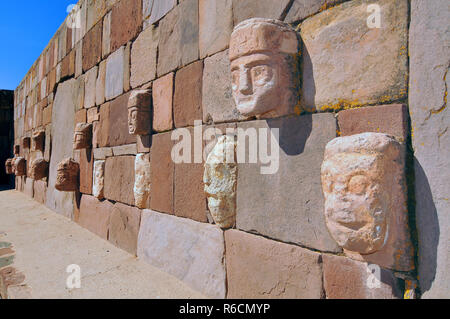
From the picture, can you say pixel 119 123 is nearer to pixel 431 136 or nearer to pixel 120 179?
pixel 120 179

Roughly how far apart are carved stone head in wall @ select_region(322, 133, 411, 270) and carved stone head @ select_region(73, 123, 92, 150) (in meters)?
3.69

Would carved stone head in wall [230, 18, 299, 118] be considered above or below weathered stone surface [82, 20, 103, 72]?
below

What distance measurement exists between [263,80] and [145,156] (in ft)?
5.63

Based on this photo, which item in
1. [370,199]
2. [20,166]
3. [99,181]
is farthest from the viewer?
[20,166]

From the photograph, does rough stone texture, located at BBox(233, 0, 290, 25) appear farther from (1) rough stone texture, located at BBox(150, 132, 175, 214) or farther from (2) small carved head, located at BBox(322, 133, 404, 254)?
(1) rough stone texture, located at BBox(150, 132, 175, 214)

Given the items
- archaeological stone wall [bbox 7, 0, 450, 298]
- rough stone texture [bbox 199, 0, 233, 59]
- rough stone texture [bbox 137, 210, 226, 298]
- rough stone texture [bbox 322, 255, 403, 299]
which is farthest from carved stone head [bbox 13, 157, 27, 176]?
rough stone texture [bbox 322, 255, 403, 299]

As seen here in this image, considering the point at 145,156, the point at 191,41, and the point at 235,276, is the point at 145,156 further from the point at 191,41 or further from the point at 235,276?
the point at 235,276

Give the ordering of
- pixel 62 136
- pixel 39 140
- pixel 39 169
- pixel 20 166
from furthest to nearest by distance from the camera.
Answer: pixel 20 166 → pixel 39 140 → pixel 39 169 → pixel 62 136

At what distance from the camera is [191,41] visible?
2.37m

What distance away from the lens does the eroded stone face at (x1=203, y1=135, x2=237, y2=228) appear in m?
1.93

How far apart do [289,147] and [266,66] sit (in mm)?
445

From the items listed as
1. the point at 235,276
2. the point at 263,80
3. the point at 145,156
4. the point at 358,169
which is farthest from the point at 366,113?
the point at 145,156

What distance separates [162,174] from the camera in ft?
8.59

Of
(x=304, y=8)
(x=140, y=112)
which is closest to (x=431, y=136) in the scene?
(x=304, y=8)
